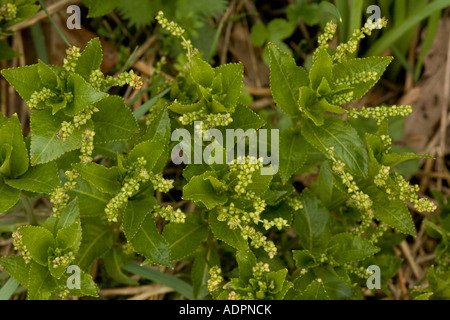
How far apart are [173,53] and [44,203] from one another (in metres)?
1.43

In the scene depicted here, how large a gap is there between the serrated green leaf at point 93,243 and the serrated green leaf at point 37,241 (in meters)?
0.25

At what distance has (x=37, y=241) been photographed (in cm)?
237

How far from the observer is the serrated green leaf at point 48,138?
2318 millimetres

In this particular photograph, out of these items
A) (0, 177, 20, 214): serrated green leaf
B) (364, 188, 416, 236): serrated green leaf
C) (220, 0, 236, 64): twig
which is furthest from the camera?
(220, 0, 236, 64): twig

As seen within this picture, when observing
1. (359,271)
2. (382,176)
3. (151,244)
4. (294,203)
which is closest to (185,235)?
(151,244)

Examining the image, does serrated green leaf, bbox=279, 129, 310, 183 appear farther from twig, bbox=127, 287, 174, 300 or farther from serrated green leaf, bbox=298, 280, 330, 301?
twig, bbox=127, 287, 174, 300

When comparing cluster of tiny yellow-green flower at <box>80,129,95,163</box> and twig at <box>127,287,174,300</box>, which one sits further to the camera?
twig at <box>127,287,174,300</box>

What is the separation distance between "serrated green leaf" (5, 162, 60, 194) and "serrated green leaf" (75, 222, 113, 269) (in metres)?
0.41

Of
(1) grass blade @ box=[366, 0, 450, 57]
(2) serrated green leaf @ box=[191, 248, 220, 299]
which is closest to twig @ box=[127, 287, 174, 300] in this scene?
(2) serrated green leaf @ box=[191, 248, 220, 299]

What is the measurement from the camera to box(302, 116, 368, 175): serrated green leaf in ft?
8.20

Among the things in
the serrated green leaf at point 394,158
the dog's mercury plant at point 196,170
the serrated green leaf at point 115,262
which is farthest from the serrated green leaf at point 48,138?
the serrated green leaf at point 394,158

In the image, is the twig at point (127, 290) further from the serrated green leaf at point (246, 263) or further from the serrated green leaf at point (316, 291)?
the serrated green leaf at point (316, 291)

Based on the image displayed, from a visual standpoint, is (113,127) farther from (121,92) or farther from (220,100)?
(121,92)

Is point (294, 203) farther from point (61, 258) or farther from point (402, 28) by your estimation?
point (402, 28)
